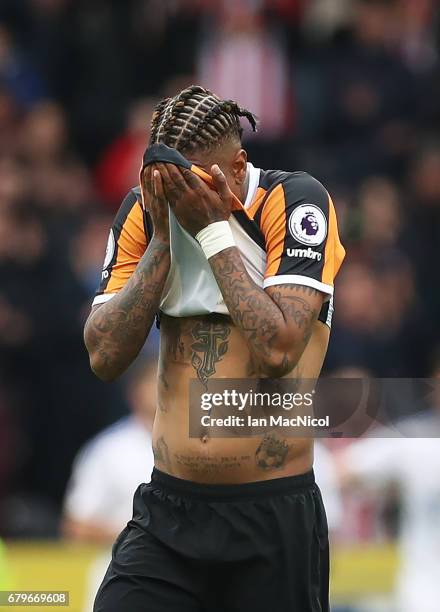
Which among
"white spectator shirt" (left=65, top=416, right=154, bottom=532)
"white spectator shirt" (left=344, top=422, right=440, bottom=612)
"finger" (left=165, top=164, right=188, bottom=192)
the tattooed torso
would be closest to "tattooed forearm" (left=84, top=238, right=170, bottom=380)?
the tattooed torso

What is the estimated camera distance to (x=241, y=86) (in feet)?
34.2

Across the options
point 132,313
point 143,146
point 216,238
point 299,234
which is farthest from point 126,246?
point 143,146

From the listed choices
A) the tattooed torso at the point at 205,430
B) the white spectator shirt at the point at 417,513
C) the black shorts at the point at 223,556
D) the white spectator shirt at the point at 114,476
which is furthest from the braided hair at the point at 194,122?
the white spectator shirt at the point at 114,476

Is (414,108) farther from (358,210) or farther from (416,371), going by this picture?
(416,371)

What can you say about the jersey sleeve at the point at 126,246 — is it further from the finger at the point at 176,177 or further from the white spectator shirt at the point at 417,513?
the white spectator shirt at the point at 417,513

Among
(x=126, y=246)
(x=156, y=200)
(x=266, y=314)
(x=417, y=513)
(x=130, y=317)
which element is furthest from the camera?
(x=417, y=513)

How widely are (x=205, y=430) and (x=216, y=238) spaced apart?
588 mm

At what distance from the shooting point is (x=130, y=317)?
425 cm

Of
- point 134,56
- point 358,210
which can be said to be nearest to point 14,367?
point 358,210

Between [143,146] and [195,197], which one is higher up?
[143,146]

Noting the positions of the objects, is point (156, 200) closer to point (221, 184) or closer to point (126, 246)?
point (221, 184)

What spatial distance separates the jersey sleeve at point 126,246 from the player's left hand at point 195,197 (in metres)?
0.34

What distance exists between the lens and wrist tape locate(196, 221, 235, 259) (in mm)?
A: 4109

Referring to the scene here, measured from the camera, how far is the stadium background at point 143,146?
29.6 feet
